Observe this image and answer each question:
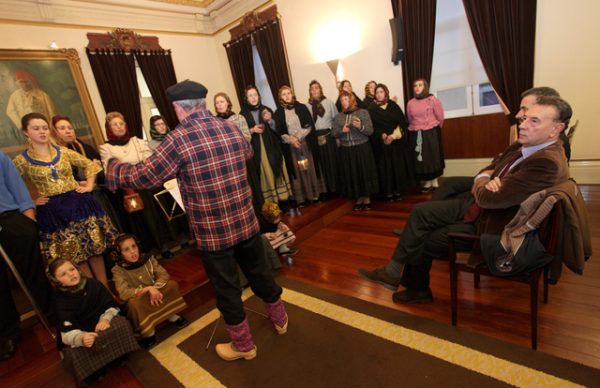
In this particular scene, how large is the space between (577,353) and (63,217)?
3133 mm

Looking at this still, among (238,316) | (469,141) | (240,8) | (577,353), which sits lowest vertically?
(577,353)

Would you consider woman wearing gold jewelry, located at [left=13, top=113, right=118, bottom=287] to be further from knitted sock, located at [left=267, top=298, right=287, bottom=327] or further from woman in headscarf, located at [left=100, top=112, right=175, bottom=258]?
knitted sock, located at [left=267, top=298, right=287, bottom=327]

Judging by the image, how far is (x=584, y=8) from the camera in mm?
2936

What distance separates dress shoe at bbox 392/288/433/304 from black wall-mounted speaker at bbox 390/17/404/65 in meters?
3.09

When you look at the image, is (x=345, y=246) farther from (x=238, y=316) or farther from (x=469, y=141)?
(x=469, y=141)

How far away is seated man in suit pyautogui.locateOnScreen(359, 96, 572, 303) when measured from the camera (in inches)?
54.6

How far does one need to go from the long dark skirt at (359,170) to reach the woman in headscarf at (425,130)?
1.90 feet

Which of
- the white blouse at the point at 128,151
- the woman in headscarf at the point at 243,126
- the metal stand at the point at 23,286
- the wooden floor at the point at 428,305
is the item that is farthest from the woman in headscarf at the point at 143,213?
the metal stand at the point at 23,286

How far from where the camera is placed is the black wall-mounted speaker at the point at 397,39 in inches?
149

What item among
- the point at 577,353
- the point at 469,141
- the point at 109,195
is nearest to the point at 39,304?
the point at 109,195

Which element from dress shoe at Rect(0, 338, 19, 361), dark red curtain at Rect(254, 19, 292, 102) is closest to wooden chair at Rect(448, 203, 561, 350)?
dress shoe at Rect(0, 338, 19, 361)

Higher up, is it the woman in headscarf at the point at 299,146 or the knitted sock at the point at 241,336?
the woman in headscarf at the point at 299,146

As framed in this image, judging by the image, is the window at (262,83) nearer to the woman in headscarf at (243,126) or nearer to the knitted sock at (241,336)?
the woman in headscarf at (243,126)

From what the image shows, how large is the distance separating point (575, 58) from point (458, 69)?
1106mm
